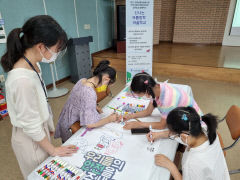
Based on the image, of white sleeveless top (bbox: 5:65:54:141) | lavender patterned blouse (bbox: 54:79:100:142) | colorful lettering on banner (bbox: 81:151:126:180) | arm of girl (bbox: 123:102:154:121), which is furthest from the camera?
arm of girl (bbox: 123:102:154:121)

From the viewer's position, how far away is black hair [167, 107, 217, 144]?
2.69ft

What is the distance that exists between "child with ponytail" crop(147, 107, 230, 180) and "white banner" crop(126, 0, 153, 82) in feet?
7.78

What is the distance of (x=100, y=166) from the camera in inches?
33.1

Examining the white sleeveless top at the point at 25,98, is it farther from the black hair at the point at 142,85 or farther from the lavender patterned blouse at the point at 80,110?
the black hair at the point at 142,85

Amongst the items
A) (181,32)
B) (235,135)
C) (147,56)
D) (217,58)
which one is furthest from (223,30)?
(235,135)

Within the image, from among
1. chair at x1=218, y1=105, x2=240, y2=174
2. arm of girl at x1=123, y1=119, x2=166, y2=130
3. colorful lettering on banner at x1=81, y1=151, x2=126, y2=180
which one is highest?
arm of girl at x1=123, y1=119, x2=166, y2=130

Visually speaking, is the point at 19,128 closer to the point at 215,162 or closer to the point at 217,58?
the point at 215,162

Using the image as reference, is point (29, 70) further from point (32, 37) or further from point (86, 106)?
point (86, 106)

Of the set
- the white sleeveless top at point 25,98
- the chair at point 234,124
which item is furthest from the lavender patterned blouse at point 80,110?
the chair at point 234,124

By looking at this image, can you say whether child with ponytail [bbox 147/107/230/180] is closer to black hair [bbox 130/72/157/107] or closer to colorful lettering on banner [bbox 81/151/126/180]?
colorful lettering on banner [bbox 81/151/126/180]

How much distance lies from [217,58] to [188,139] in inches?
166

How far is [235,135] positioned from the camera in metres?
1.23

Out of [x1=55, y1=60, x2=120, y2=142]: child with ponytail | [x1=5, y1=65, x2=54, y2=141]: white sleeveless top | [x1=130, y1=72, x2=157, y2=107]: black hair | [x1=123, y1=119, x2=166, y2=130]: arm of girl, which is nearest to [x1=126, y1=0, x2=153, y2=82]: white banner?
[x1=55, y1=60, x2=120, y2=142]: child with ponytail

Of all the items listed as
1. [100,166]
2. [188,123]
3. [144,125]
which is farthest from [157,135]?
[100,166]
